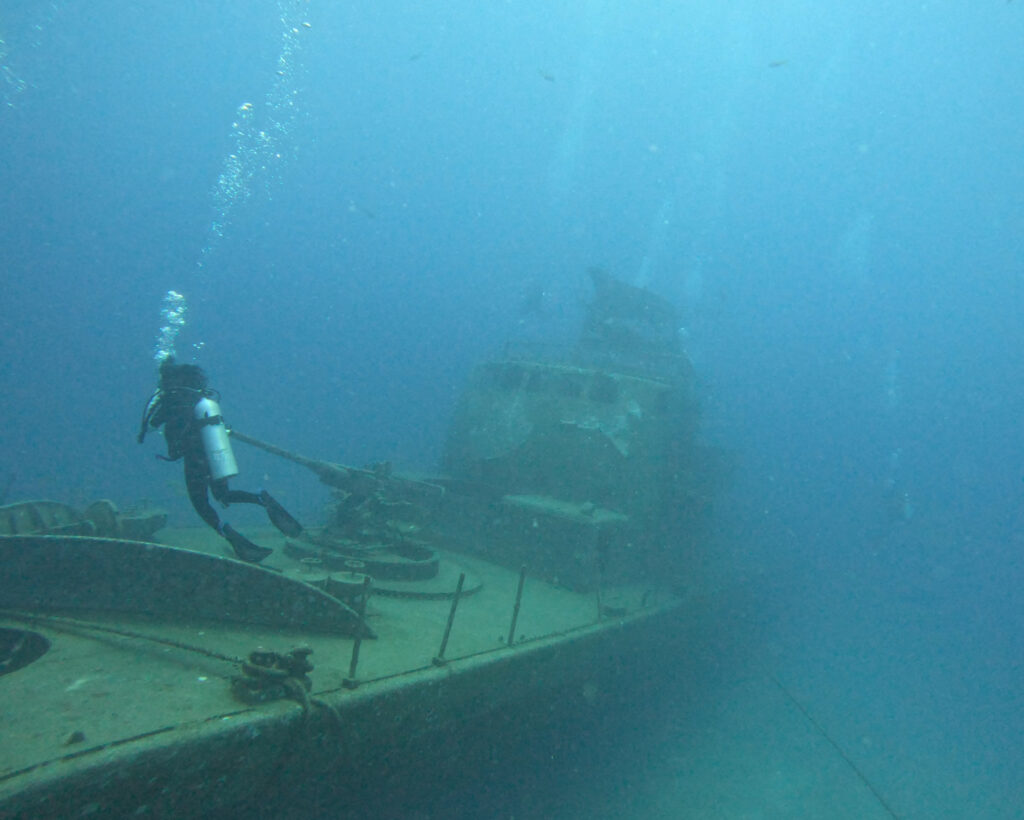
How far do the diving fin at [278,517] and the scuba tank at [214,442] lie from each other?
694 millimetres

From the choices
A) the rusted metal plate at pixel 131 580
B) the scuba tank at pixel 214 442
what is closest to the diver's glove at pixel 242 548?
the scuba tank at pixel 214 442

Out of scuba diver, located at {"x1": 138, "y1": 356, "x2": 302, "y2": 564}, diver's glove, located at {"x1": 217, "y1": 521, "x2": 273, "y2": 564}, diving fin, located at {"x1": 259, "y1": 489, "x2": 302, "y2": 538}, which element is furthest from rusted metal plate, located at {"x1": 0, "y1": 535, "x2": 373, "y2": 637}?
diving fin, located at {"x1": 259, "y1": 489, "x2": 302, "y2": 538}

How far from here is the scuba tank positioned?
20.0ft

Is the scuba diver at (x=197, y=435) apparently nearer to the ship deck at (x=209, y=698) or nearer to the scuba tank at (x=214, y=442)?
the scuba tank at (x=214, y=442)

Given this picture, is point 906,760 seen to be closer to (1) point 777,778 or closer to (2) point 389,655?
(1) point 777,778

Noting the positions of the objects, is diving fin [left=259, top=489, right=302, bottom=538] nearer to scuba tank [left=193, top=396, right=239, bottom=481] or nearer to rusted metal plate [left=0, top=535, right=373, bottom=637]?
scuba tank [left=193, top=396, right=239, bottom=481]

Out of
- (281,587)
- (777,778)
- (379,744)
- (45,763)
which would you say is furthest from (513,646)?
(777,778)

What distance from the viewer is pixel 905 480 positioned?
7838 centimetres

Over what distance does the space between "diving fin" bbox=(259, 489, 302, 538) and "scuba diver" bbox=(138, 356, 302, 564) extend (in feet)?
0.09

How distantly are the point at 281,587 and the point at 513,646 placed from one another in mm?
2312

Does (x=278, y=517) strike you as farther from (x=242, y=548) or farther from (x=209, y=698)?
(x=209, y=698)

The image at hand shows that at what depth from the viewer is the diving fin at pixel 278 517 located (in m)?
6.76

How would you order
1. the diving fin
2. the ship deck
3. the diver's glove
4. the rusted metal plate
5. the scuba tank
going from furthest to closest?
the diving fin
the diver's glove
the scuba tank
the rusted metal plate
the ship deck

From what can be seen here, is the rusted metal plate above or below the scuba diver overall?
below
